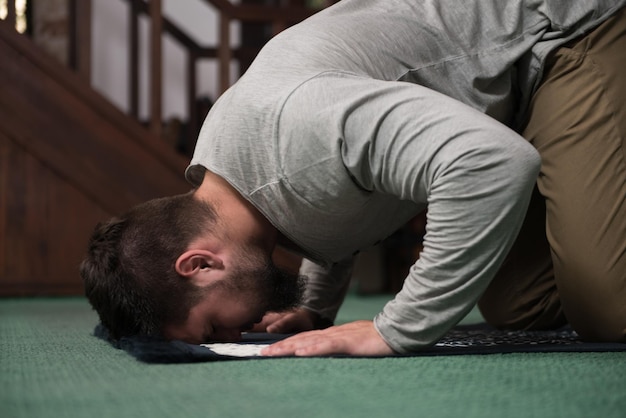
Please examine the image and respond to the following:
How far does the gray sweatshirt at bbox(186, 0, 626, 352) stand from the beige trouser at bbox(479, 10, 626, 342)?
0.04m

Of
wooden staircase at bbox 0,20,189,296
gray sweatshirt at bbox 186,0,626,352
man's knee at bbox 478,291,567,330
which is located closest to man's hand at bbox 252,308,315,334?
gray sweatshirt at bbox 186,0,626,352

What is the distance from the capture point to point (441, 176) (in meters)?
1.13

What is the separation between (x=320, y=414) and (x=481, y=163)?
0.45 m

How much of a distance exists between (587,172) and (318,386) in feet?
2.42

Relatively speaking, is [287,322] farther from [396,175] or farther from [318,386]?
[318,386]

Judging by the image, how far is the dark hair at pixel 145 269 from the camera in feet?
4.21

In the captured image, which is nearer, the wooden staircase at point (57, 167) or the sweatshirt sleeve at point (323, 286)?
the sweatshirt sleeve at point (323, 286)

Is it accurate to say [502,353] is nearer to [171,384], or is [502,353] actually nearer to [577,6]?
[171,384]

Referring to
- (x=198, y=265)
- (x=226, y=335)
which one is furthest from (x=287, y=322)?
(x=198, y=265)

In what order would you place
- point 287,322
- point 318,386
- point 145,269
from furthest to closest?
point 287,322, point 145,269, point 318,386

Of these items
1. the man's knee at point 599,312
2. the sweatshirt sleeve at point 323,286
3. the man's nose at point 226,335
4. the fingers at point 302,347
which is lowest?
the sweatshirt sleeve at point 323,286

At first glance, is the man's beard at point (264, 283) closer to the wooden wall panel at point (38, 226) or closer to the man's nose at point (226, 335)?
the man's nose at point (226, 335)

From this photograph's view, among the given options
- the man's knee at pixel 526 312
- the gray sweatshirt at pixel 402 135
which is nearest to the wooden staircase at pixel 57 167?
the man's knee at pixel 526 312

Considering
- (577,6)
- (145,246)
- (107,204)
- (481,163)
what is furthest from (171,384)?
(107,204)
